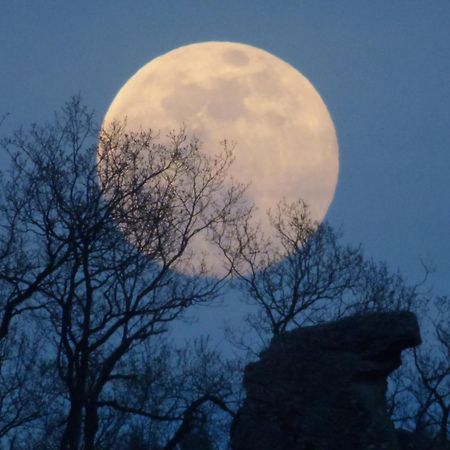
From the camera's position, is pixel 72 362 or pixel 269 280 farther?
pixel 269 280

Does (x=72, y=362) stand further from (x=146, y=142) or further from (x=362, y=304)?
(x=362, y=304)

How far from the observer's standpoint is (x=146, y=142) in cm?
2044

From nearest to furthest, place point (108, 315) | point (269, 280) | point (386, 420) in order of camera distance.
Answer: point (386, 420) → point (108, 315) → point (269, 280)

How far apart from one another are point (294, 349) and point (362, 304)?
10281 mm

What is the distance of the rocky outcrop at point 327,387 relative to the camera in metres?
18.0

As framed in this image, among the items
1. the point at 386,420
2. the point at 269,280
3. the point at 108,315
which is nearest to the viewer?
the point at 386,420

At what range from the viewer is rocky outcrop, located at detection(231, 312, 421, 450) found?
709 inches

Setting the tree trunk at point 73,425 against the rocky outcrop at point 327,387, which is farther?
the tree trunk at point 73,425

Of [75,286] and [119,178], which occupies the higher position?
[119,178]

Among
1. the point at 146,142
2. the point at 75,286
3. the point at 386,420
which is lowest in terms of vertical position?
the point at 386,420

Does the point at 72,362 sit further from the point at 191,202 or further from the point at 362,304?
the point at 362,304

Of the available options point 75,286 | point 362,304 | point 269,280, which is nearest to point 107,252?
point 75,286

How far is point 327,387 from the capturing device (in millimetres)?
18641

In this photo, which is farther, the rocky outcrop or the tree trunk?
the tree trunk
